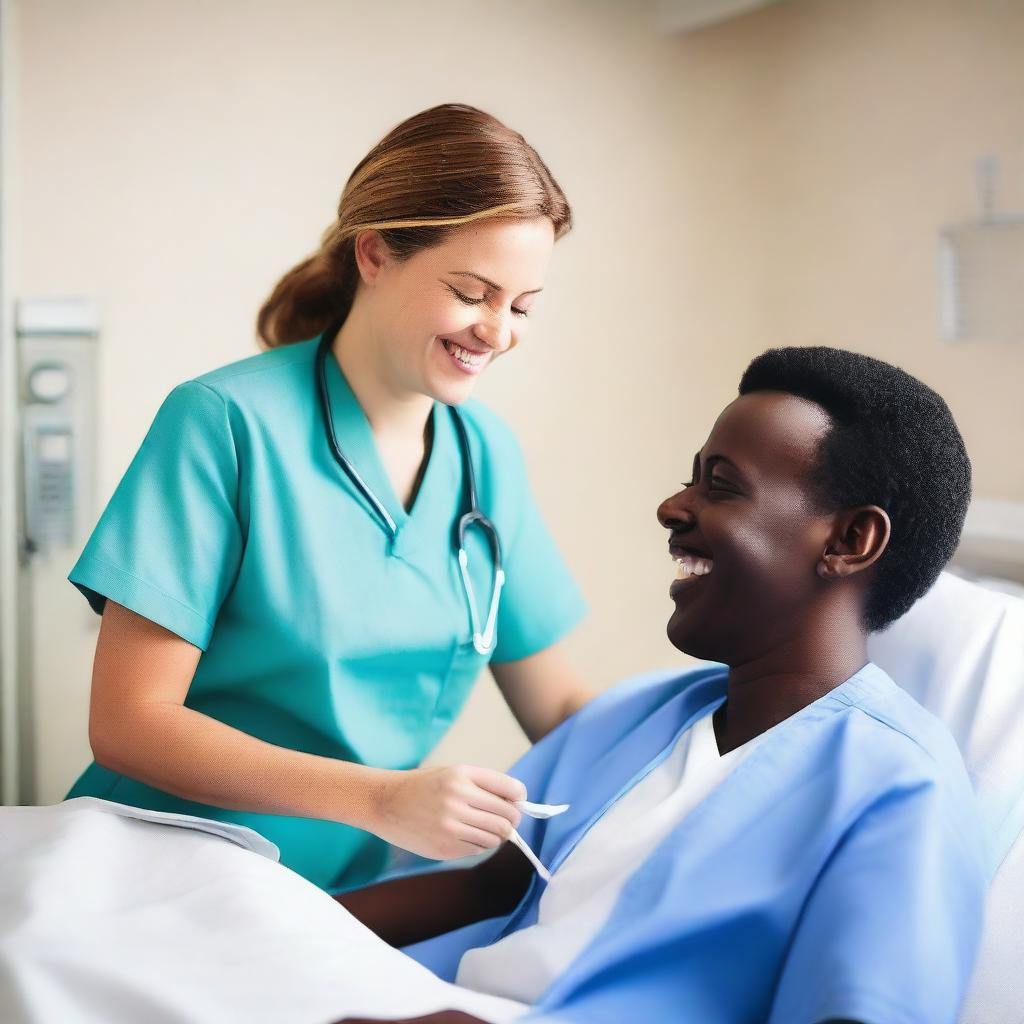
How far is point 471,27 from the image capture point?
249 cm

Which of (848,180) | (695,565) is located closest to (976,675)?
(695,565)

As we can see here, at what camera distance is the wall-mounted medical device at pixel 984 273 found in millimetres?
2031

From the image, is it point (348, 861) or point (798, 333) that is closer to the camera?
point (348, 861)

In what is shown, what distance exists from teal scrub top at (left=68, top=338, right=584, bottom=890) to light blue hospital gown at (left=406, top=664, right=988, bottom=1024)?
0.45 metres

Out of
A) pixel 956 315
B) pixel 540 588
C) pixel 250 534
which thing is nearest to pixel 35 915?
pixel 250 534

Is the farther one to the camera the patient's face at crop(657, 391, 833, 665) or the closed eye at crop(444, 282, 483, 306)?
the closed eye at crop(444, 282, 483, 306)

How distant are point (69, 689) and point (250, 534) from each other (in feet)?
4.18

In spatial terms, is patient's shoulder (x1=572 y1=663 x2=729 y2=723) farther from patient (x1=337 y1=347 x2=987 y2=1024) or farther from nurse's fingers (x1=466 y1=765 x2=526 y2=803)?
nurse's fingers (x1=466 y1=765 x2=526 y2=803)

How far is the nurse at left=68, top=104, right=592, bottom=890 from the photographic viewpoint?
3.99 ft

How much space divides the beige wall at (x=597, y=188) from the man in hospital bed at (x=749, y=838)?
1.15 meters

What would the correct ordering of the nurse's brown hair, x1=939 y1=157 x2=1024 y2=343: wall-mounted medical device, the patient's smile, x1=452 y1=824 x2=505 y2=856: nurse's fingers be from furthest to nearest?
x1=939 y1=157 x2=1024 y2=343: wall-mounted medical device
the nurse's brown hair
the patient's smile
x1=452 y1=824 x2=505 y2=856: nurse's fingers

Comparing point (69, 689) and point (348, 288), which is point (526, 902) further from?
point (69, 689)

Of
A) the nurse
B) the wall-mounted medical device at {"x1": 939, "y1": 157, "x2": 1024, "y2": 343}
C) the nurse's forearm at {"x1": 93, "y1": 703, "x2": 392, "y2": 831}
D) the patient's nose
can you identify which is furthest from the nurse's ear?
the wall-mounted medical device at {"x1": 939, "y1": 157, "x2": 1024, "y2": 343}

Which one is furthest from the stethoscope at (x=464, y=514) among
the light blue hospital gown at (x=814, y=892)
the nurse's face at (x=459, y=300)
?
the light blue hospital gown at (x=814, y=892)
